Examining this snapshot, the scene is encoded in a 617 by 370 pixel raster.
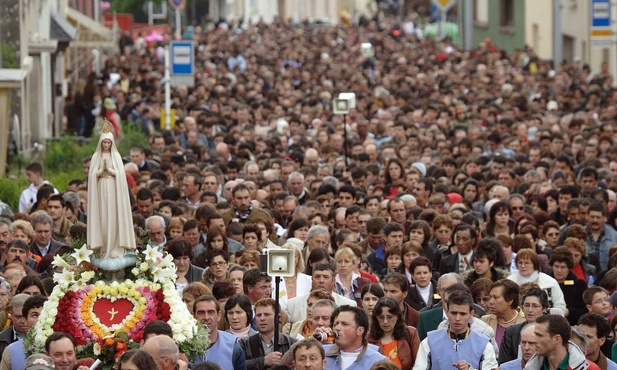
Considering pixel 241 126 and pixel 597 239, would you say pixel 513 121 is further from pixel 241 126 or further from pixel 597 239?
pixel 597 239

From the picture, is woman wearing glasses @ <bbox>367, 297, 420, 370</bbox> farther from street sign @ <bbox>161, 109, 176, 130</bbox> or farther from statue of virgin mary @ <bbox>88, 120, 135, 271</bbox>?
street sign @ <bbox>161, 109, 176, 130</bbox>

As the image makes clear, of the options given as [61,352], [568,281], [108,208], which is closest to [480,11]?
[568,281]

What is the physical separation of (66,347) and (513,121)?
69.6 feet

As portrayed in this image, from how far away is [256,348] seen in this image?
13758 millimetres

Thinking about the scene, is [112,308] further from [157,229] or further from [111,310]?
[157,229]

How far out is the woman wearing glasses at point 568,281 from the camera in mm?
16453

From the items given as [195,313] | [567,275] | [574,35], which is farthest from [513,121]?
[574,35]

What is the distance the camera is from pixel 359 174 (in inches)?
947

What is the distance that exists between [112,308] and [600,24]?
26.6 m

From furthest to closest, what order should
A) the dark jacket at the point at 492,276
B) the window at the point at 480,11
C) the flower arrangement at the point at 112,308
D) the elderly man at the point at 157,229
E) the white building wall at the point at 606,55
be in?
1. the window at the point at 480,11
2. the white building wall at the point at 606,55
3. the elderly man at the point at 157,229
4. the dark jacket at the point at 492,276
5. the flower arrangement at the point at 112,308

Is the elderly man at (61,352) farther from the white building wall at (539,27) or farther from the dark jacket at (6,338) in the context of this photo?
the white building wall at (539,27)

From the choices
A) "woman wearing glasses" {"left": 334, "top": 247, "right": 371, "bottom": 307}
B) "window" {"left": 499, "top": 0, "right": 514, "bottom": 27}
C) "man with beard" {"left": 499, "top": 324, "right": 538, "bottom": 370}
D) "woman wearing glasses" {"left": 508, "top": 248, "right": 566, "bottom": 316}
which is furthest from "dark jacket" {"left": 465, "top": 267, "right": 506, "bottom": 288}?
"window" {"left": 499, "top": 0, "right": 514, "bottom": 27}

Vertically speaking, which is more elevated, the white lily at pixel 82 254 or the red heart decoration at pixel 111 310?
the white lily at pixel 82 254

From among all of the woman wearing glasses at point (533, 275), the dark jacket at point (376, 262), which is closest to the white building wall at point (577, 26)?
the dark jacket at point (376, 262)
